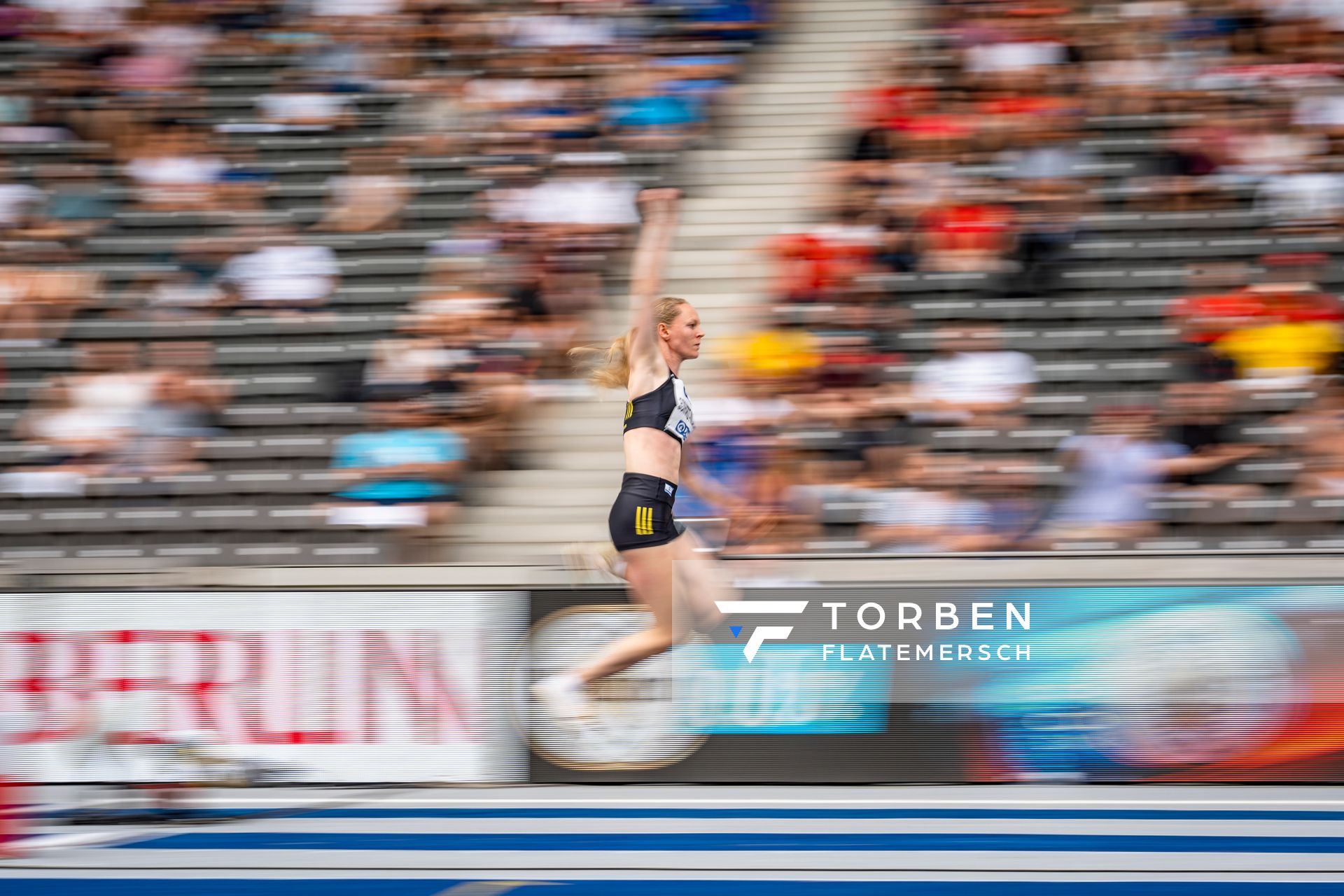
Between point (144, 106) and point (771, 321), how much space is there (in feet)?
17.8

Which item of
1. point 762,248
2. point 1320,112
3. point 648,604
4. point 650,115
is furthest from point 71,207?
point 1320,112

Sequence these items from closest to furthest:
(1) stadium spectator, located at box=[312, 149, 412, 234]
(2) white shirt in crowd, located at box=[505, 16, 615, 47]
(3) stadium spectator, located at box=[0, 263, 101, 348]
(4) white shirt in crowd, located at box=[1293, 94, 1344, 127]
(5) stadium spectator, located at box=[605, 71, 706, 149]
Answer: (4) white shirt in crowd, located at box=[1293, 94, 1344, 127]
(3) stadium spectator, located at box=[0, 263, 101, 348]
(1) stadium spectator, located at box=[312, 149, 412, 234]
(5) stadium spectator, located at box=[605, 71, 706, 149]
(2) white shirt in crowd, located at box=[505, 16, 615, 47]

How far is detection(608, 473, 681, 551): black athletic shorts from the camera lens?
20.6ft

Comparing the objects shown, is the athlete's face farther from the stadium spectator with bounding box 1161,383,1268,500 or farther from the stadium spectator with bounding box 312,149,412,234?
the stadium spectator with bounding box 312,149,412,234

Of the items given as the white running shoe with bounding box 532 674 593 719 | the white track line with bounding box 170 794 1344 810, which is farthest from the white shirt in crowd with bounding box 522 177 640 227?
the white track line with bounding box 170 794 1344 810

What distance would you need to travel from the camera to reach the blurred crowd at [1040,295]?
7.65 meters

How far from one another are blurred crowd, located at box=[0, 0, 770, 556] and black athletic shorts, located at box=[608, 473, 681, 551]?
2.21m

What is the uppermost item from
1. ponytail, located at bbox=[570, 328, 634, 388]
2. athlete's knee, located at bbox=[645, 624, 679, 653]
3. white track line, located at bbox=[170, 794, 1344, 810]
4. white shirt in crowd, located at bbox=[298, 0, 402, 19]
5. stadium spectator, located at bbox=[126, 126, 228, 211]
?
white shirt in crowd, located at bbox=[298, 0, 402, 19]

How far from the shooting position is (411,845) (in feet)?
18.7

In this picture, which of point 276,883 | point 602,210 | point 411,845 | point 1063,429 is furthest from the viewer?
point 602,210

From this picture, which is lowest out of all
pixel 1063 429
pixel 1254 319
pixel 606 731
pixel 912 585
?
pixel 606 731

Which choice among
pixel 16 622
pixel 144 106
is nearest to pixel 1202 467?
pixel 16 622

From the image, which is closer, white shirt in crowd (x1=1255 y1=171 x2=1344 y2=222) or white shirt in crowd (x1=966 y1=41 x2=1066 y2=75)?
white shirt in crowd (x1=1255 y1=171 x2=1344 y2=222)

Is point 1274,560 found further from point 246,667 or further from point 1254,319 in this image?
point 246,667
